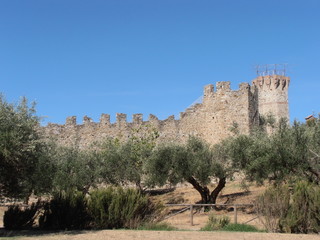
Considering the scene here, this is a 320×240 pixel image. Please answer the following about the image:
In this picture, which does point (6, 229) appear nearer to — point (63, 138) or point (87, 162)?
point (87, 162)

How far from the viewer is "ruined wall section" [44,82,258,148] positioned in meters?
29.1

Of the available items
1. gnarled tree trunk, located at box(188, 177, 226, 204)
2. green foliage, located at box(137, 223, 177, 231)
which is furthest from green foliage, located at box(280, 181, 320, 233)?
gnarled tree trunk, located at box(188, 177, 226, 204)

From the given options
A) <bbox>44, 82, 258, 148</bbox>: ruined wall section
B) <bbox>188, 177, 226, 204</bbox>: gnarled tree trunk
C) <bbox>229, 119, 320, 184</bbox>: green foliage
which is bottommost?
<bbox>188, 177, 226, 204</bbox>: gnarled tree trunk

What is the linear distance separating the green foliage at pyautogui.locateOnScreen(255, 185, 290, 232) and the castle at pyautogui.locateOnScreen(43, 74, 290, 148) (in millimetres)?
14179

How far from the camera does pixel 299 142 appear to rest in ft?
59.1

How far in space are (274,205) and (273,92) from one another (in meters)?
38.3

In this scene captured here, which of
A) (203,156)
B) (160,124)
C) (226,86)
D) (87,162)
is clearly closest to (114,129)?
(160,124)

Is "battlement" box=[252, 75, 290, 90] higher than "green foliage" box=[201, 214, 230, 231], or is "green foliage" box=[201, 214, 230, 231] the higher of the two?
"battlement" box=[252, 75, 290, 90]

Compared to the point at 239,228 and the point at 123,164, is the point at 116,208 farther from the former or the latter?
the point at 123,164

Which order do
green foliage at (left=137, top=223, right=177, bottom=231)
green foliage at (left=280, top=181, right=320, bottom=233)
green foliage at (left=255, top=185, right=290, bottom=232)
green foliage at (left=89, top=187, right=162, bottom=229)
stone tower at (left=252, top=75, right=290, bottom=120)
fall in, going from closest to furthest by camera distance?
green foliage at (left=280, top=181, right=320, bottom=233) < green foliage at (left=255, top=185, right=290, bottom=232) < green foliage at (left=89, top=187, right=162, bottom=229) < green foliage at (left=137, top=223, right=177, bottom=231) < stone tower at (left=252, top=75, right=290, bottom=120)

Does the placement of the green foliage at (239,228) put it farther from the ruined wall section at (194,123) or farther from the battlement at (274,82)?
the battlement at (274,82)

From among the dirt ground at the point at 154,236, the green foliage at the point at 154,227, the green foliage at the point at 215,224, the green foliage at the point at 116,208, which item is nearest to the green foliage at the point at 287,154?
the green foliage at the point at 215,224

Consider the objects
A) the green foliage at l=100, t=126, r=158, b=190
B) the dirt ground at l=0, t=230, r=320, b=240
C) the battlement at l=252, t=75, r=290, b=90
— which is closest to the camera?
the dirt ground at l=0, t=230, r=320, b=240

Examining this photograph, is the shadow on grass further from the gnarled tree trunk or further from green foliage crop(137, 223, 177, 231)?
the gnarled tree trunk
